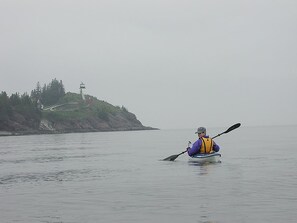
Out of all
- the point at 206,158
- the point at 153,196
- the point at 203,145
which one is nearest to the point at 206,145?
the point at 203,145

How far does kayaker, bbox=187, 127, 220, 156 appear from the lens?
3200 cm

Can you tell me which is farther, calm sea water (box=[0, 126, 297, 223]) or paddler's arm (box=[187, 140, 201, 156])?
paddler's arm (box=[187, 140, 201, 156])

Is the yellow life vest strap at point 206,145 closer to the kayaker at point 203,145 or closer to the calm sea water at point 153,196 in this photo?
the kayaker at point 203,145

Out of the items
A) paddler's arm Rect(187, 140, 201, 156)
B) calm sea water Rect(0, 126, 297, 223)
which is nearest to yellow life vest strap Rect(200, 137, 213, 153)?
paddler's arm Rect(187, 140, 201, 156)

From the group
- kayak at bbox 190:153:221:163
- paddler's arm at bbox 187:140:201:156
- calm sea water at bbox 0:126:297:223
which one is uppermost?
paddler's arm at bbox 187:140:201:156

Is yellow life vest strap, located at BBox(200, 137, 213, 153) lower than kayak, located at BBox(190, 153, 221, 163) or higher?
higher

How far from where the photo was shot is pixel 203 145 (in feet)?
106

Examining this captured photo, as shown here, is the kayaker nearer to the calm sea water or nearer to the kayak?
the kayak

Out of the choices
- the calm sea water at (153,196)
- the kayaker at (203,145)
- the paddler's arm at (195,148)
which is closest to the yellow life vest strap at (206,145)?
the kayaker at (203,145)

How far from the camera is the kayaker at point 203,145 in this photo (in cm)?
3200

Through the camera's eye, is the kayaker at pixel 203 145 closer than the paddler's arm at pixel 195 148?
Yes

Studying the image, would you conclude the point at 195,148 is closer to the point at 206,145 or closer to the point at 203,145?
the point at 203,145

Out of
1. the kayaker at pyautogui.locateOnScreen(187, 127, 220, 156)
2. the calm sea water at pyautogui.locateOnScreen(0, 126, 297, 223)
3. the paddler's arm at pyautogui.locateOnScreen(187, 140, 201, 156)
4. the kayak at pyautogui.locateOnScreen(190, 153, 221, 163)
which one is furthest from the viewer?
the kayak at pyautogui.locateOnScreen(190, 153, 221, 163)

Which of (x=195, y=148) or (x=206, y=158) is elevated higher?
(x=195, y=148)
